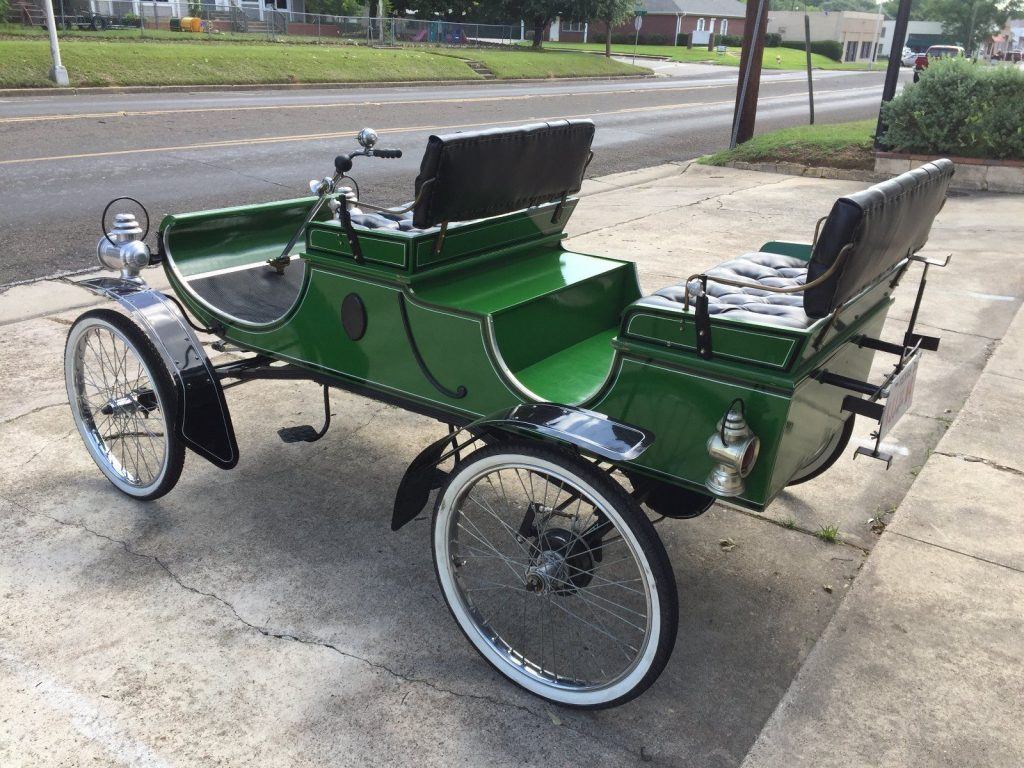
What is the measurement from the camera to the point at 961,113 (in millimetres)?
11117

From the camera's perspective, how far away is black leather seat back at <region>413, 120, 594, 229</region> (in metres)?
2.86

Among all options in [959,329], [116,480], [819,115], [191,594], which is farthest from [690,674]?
[819,115]

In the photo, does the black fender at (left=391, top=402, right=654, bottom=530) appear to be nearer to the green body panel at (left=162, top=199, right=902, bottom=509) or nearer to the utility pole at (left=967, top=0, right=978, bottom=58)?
the green body panel at (left=162, top=199, right=902, bottom=509)

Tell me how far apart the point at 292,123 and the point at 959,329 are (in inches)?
455

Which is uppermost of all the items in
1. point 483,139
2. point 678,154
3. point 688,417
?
point 483,139

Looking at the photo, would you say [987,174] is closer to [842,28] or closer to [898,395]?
[898,395]

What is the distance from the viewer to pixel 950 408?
15.4ft

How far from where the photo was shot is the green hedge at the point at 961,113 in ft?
35.9

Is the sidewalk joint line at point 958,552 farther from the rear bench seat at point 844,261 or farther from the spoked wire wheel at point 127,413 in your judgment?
the spoked wire wheel at point 127,413

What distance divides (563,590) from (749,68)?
12398 millimetres

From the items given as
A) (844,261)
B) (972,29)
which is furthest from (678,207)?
(972,29)

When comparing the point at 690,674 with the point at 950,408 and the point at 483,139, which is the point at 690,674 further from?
the point at 950,408

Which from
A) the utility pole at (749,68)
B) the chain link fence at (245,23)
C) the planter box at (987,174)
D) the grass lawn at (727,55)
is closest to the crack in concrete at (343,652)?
the planter box at (987,174)

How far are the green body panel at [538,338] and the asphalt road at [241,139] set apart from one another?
4.05 m
